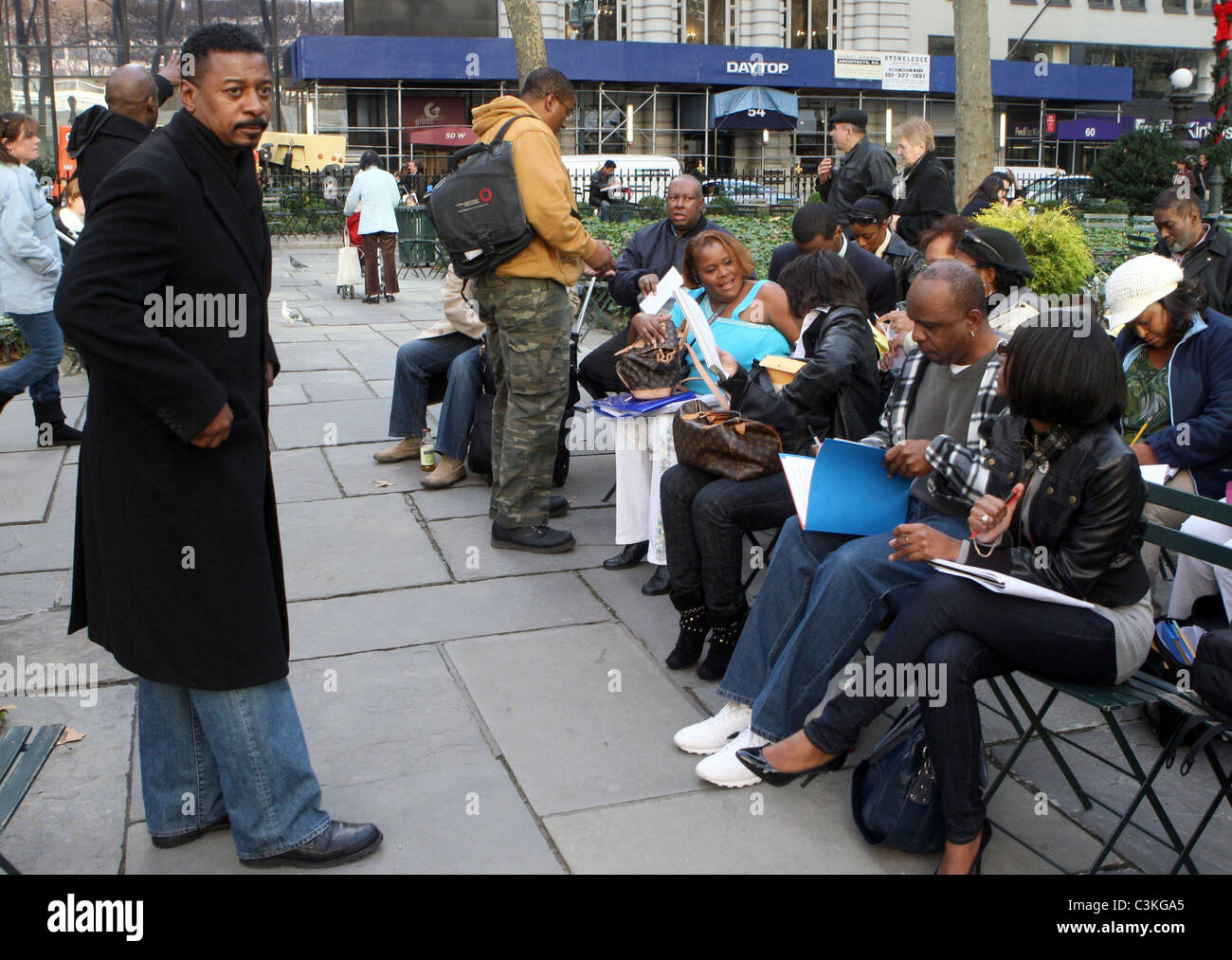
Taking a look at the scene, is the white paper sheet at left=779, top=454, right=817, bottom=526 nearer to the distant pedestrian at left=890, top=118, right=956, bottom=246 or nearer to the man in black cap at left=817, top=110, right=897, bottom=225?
the man in black cap at left=817, top=110, right=897, bottom=225

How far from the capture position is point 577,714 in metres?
3.96

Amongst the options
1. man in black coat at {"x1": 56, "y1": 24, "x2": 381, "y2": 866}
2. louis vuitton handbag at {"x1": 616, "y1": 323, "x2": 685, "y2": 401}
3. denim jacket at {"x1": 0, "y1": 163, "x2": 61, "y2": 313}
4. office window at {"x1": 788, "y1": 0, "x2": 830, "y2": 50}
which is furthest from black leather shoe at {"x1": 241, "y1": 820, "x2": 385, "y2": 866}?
office window at {"x1": 788, "y1": 0, "x2": 830, "y2": 50}

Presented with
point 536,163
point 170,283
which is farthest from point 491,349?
point 170,283

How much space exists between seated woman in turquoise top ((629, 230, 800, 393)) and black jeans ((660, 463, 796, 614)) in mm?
785

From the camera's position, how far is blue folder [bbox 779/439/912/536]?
353 cm

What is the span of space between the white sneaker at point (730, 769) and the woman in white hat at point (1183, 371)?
1709mm

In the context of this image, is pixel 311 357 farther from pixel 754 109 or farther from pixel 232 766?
pixel 754 109

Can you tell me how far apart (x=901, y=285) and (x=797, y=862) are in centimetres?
462

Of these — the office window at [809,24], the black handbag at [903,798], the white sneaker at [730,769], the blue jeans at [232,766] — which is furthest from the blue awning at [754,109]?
the blue jeans at [232,766]

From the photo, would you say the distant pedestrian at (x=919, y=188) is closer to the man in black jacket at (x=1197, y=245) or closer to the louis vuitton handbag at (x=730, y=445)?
the man in black jacket at (x=1197, y=245)

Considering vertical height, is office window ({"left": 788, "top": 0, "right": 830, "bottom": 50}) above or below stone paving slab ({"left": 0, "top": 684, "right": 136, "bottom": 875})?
above

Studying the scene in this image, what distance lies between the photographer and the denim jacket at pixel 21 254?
7.19 metres

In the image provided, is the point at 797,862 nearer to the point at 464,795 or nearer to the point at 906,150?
the point at 464,795

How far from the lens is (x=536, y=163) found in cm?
521
